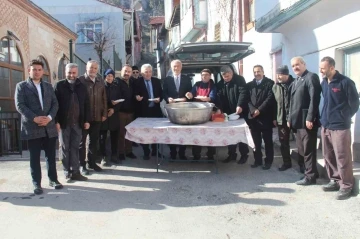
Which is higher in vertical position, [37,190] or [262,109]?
[262,109]

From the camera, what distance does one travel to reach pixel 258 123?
6.13 m

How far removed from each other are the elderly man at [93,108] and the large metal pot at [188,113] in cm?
114

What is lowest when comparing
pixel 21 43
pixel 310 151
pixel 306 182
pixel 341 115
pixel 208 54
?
pixel 306 182

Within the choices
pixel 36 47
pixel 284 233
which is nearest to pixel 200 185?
pixel 284 233

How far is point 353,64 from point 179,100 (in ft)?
10.4

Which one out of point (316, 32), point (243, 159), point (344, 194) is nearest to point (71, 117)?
point (243, 159)

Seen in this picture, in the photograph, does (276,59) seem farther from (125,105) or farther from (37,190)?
(37,190)

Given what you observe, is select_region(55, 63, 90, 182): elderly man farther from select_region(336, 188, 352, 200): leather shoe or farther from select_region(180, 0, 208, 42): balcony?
select_region(180, 0, 208, 42): balcony

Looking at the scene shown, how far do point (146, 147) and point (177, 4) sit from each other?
20552mm

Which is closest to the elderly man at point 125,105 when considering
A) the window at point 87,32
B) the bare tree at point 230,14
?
the bare tree at point 230,14

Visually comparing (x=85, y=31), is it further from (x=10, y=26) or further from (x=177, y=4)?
(x=10, y=26)

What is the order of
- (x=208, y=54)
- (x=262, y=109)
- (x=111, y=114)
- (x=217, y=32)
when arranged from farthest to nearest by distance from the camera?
(x=217, y=32) < (x=208, y=54) < (x=111, y=114) < (x=262, y=109)

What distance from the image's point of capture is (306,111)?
5.13 metres

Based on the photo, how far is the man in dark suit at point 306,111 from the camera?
198 inches
